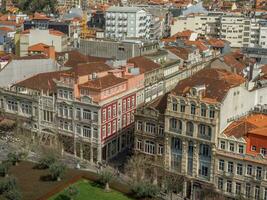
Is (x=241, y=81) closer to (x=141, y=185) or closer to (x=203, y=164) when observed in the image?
(x=203, y=164)

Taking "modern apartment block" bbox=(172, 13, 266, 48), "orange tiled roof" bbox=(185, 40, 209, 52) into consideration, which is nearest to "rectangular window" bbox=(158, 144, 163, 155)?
"orange tiled roof" bbox=(185, 40, 209, 52)

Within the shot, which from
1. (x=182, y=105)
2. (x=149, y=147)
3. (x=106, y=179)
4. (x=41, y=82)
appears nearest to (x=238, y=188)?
(x=182, y=105)

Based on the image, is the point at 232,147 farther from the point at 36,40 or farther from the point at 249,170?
the point at 36,40

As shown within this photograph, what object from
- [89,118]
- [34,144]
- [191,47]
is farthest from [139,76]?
[191,47]

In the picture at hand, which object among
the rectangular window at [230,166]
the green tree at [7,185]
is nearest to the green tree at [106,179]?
the green tree at [7,185]

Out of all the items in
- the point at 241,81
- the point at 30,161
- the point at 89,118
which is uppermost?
the point at 241,81

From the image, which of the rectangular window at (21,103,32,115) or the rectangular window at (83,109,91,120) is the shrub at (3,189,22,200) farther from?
the rectangular window at (21,103,32,115)
